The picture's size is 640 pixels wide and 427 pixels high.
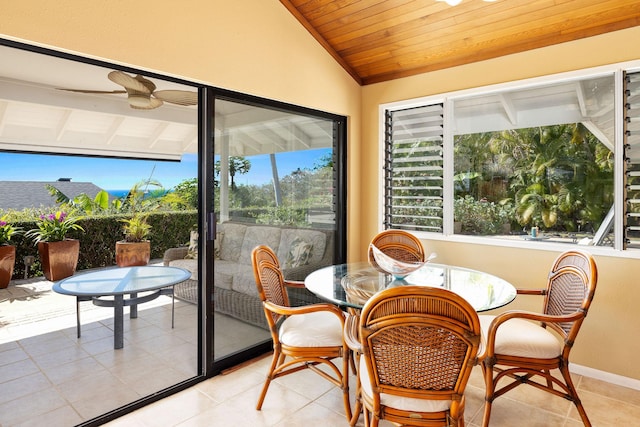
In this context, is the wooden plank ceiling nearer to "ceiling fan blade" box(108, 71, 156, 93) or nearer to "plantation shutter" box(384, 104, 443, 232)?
"plantation shutter" box(384, 104, 443, 232)

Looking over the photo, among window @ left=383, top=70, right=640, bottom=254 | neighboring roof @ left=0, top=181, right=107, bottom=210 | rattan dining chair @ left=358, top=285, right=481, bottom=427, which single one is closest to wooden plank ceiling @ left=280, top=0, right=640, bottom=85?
window @ left=383, top=70, right=640, bottom=254

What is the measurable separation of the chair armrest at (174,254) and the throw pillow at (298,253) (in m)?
0.93

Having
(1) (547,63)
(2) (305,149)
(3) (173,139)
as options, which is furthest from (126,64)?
(1) (547,63)

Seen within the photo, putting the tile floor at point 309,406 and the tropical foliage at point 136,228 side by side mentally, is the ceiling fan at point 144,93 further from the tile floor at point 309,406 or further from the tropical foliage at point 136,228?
the tile floor at point 309,406

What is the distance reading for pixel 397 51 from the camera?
3.52 metres

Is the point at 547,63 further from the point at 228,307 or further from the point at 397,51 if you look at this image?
the point at 228,307

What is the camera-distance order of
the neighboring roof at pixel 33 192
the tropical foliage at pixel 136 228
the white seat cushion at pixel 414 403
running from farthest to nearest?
the tropical foliage at pixel 136 228, the neighboring roof at pixel 33 192, the white seat cushion at pixel 414 403

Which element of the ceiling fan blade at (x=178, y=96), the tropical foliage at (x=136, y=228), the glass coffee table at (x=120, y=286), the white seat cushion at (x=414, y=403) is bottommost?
the white seat cushion at (x=414, y=403)

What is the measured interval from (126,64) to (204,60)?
0.54 meters

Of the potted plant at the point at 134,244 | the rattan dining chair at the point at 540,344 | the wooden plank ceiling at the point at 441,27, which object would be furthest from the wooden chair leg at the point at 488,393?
the potted plant at the point at 134,244

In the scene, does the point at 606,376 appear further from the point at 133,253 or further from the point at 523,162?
the point at 133,253

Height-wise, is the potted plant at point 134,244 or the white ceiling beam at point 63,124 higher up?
the white ceiling beam at point 63,124

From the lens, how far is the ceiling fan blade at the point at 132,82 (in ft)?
8.00

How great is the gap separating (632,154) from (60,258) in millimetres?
4460
